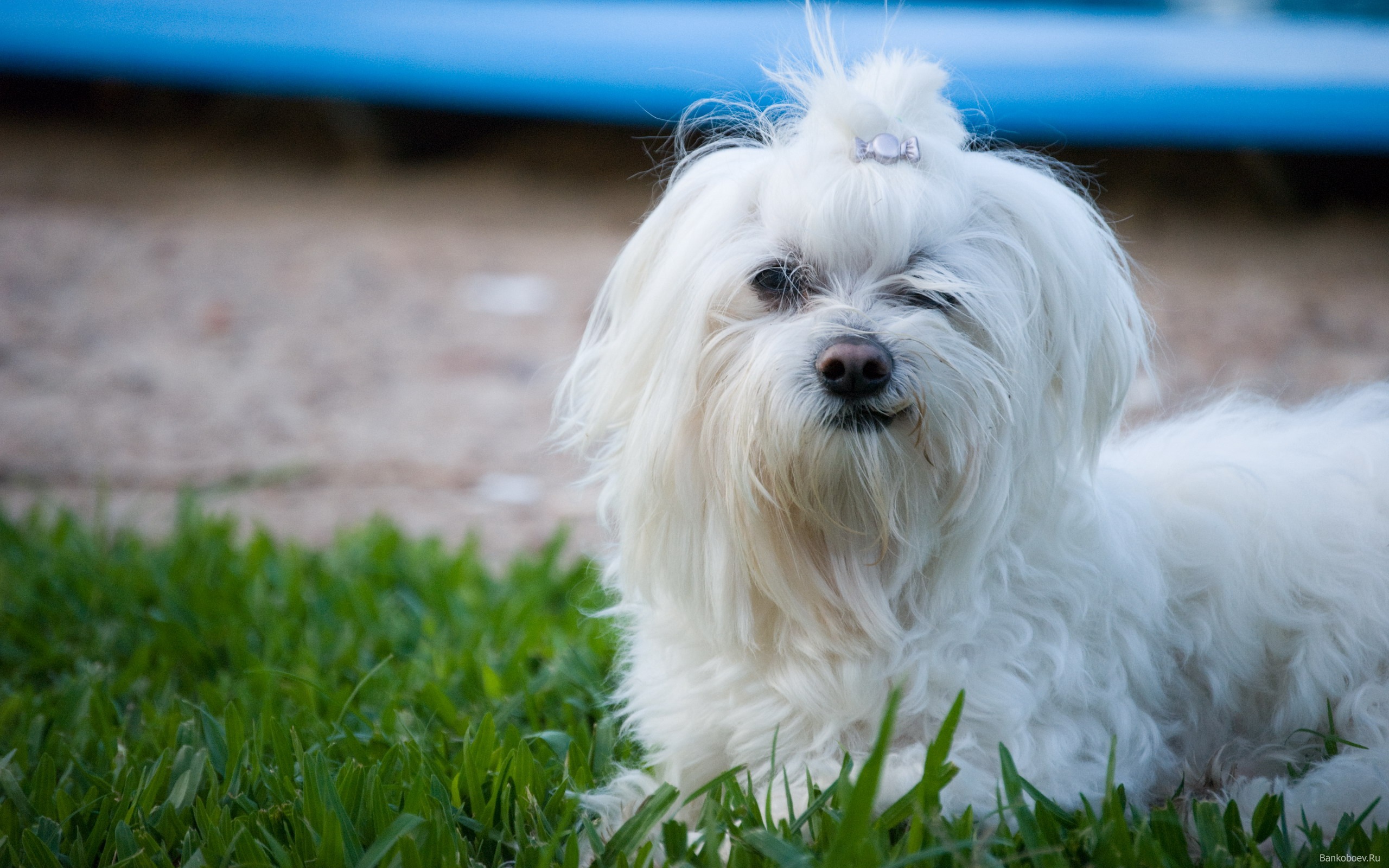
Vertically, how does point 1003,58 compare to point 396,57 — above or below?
below

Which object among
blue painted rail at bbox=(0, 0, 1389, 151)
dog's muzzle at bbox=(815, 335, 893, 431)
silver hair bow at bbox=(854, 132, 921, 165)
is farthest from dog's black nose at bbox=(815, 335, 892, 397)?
blue painted rail at bbox=(0, 0, 1389, 151)

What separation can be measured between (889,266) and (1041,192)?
0.28 m

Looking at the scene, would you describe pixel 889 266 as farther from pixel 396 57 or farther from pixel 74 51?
pixel 74 51

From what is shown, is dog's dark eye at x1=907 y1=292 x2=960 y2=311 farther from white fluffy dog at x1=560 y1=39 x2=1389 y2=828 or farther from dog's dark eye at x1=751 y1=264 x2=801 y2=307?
dog's dark eye at x1=751 y1=264 x2=801 y2=307

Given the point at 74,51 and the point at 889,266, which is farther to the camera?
the point at 74,51

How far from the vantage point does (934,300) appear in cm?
178

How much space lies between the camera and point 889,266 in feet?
5.88

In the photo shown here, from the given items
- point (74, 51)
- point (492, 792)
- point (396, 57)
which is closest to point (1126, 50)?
point (396, 57)

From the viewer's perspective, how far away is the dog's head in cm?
170

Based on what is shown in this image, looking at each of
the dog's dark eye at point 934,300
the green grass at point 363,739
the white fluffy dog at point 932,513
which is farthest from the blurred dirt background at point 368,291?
the dog's dark eye at point 934,300

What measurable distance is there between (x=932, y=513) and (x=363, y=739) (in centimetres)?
127

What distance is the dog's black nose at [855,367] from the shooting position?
1.63 m

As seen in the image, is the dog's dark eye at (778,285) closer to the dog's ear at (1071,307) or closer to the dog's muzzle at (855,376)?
the dog's muzzle at (855,376)

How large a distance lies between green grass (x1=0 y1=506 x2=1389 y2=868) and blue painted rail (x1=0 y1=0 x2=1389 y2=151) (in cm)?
334
